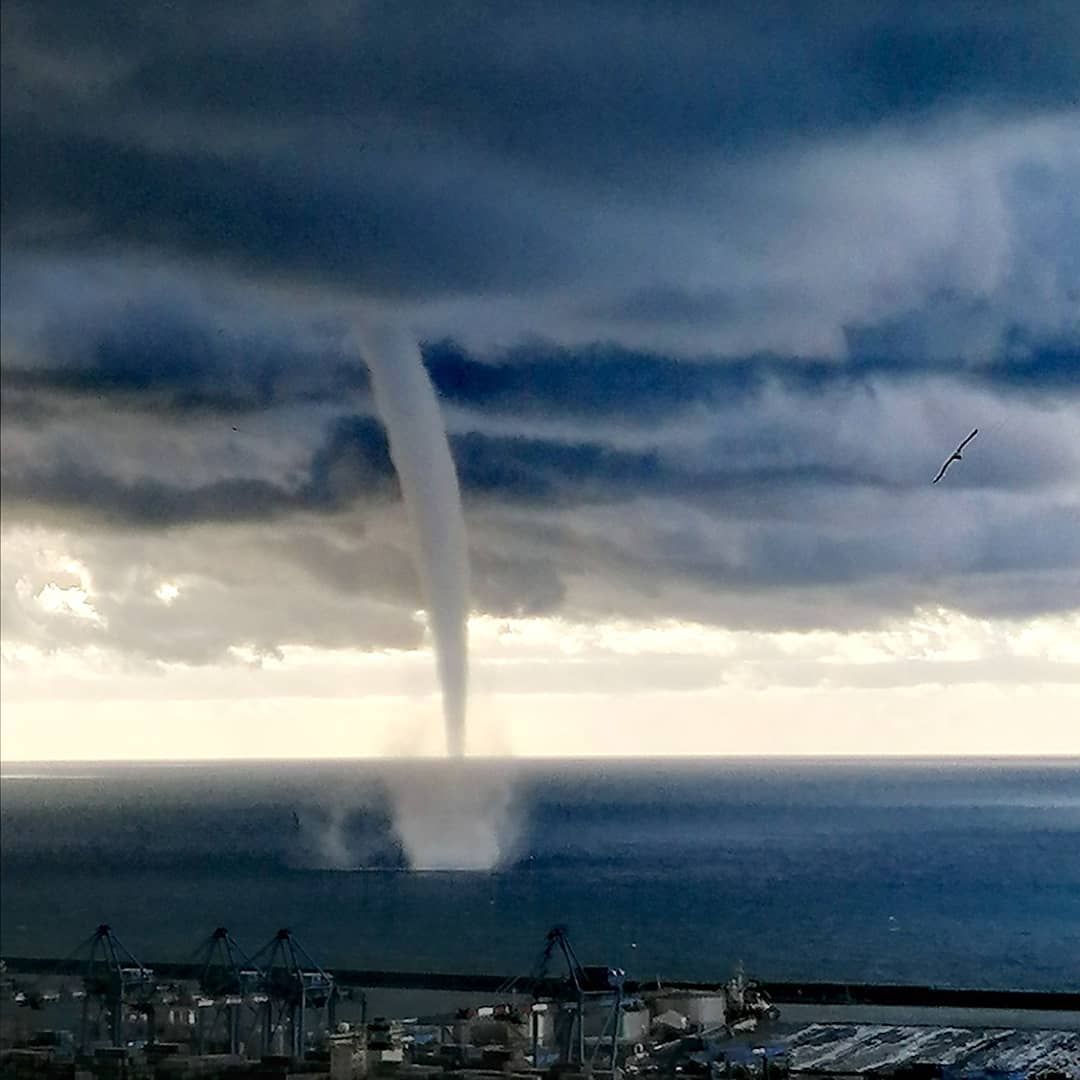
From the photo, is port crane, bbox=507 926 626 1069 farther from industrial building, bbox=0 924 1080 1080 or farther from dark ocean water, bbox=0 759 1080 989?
dark ocean water, bbox=0 759 1080 989

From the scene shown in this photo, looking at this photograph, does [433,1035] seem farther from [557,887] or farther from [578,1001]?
[557,887]

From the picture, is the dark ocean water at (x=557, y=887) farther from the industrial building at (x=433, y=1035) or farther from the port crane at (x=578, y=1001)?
the port crane at (x=578, y=1001)

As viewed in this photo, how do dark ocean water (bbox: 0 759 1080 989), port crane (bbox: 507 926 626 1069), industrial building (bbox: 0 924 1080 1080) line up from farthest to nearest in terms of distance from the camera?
dark ocean water (bbox: 0 759 1080 989), port crane (bbox: 507 926 626 1069), industrial building (bbox: 0 924 1080 1080)

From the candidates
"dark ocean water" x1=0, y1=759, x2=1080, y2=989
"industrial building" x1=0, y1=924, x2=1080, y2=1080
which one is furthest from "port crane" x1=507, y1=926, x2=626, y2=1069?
"dark ocean water" x1=0, y1=759, x2=1080, y2=989

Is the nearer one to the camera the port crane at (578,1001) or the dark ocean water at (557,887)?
the port crane at (578,1001)

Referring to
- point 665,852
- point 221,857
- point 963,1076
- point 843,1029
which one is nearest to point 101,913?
point 963,1076

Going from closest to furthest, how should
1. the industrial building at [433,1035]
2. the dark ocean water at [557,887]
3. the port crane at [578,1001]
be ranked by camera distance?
the industrial building at [433,1035]
the port crane at [578,1001]
the dark ocean water at [557,887]

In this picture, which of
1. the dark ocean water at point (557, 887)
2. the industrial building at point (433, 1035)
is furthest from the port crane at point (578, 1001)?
the dark ocean water at point (557, 887)

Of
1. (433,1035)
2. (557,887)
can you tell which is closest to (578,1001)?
(433,1035)
